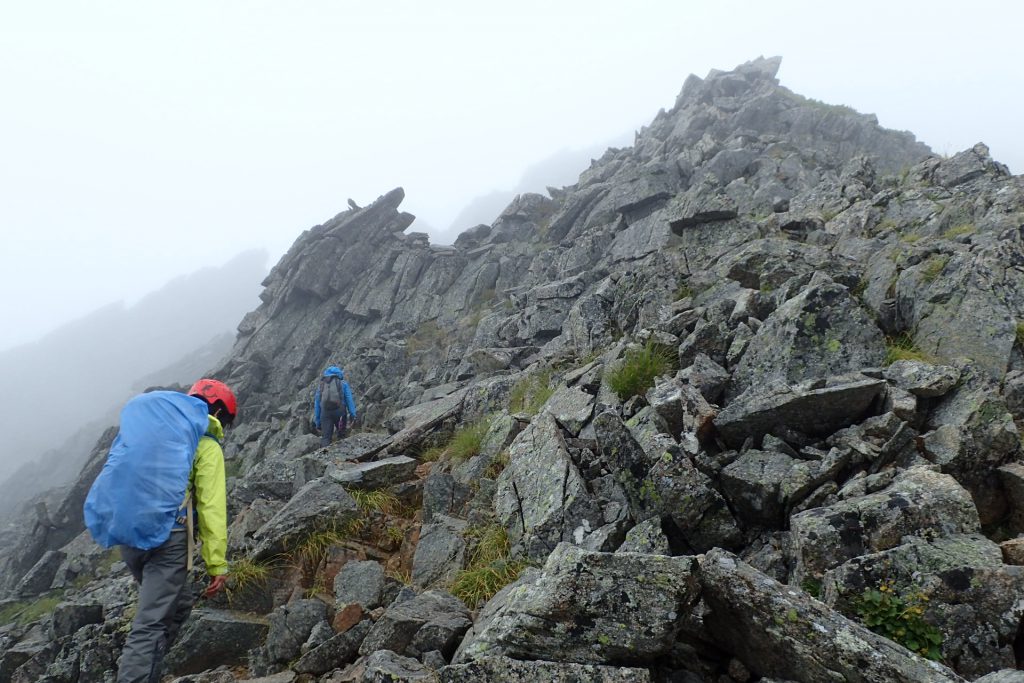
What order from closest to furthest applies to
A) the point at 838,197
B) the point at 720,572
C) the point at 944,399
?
the point at 720,572
the point at 944,399
the point at 838,197

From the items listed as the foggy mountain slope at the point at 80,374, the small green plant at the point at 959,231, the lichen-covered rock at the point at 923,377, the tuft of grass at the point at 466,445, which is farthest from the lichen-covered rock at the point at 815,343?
A: the foggy mountain slope at the point at 80,374

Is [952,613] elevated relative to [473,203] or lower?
lower

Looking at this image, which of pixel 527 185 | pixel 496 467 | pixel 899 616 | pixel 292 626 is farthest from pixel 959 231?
pixel 527 185

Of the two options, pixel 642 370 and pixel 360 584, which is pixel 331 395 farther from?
pixel 642 370

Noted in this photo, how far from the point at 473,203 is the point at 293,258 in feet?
507

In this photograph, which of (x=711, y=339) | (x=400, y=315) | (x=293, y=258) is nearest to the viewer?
(x=711, y=339)

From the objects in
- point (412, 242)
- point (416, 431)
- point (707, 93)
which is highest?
point (707, 93)

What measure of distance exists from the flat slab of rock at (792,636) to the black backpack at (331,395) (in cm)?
1700

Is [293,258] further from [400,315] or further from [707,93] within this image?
[707,93]

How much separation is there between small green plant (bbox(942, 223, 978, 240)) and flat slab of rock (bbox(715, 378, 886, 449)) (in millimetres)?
7448

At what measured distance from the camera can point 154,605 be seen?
562 cm

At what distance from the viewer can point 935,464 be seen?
5414 millimetres

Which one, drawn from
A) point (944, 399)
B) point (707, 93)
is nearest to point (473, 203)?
point (707, 93)

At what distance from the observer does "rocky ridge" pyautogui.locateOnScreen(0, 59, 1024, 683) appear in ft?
12.9
